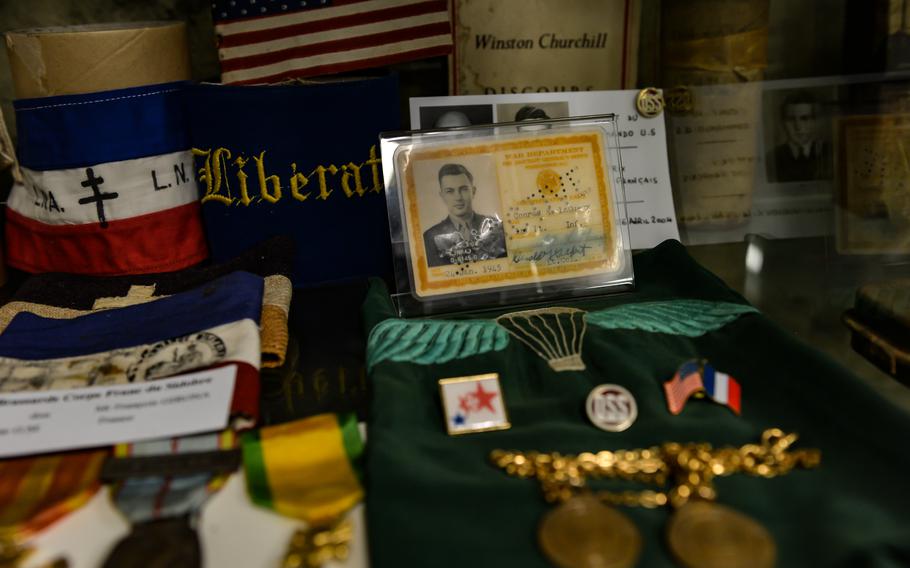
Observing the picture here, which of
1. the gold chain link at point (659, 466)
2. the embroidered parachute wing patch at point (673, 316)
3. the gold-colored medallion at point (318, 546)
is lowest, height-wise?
the gold-colored medallion at point (318, 546)

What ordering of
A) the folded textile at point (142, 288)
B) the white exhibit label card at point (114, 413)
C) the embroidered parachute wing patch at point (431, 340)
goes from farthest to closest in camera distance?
1. the folded textile at point (142, 288)
2. the embroidered parachute wing patch at point (431, 340)
3. the white exhibit label card at point (114, 413)

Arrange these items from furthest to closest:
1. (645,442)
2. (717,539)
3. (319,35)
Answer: (319,35)
(645,442)
(717,539)

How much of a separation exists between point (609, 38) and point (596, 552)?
93cm

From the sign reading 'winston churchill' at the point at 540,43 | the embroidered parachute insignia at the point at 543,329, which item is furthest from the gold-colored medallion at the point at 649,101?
the embroidered parachute insignia at the point at 543,329

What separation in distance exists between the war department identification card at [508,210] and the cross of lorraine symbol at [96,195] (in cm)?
44

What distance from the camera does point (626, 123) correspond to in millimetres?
1157

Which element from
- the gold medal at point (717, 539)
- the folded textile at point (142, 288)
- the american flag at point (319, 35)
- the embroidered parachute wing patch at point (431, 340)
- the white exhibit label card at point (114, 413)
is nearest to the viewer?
the gold medal at point (717, 539)

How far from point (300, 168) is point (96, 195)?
30 centimetres

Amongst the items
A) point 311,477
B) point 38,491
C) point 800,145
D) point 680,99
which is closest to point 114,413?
point 38,491

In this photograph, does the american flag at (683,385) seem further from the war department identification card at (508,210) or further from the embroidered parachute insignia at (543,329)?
the war department identification card at (508,210)

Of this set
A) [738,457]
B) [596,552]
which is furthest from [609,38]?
[596,552]

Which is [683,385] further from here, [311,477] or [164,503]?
[164,503]

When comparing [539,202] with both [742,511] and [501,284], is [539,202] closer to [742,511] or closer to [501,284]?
[501,284]

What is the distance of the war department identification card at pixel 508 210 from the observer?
97 centimetres
